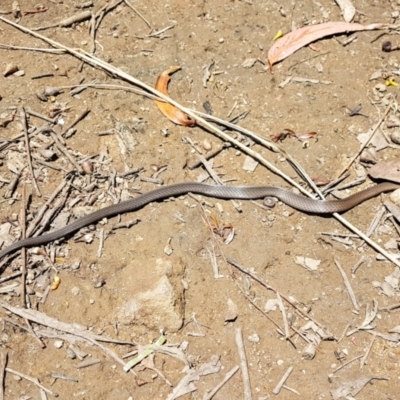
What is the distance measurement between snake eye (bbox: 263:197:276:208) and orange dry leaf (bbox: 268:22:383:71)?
5.44ft

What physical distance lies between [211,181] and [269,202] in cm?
63

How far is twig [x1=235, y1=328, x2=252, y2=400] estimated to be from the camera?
4.29 meters

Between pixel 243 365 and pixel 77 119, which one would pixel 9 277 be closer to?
pixel 77 119

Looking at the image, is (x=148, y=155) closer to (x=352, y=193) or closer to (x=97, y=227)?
(x=97, y=227)

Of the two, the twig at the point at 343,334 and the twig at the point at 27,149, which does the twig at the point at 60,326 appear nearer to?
the twig at the point at 27,149

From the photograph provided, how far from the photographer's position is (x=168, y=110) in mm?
5641

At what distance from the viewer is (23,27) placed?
19.7 ft

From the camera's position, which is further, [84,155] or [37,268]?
[84,155]

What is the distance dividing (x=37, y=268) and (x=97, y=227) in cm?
67

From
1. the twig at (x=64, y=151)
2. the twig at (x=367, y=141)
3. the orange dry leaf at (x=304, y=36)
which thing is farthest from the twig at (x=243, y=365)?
the orange dry leaf at (x=304, y=36)

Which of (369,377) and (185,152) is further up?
(185,152)

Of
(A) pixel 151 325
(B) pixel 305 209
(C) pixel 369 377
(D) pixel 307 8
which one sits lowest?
(C) pixel 369 377

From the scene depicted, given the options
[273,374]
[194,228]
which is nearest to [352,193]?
[194,228]

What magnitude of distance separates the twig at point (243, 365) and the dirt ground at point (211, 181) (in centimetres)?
5
